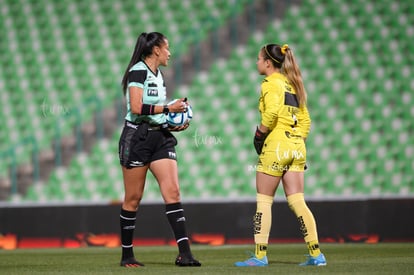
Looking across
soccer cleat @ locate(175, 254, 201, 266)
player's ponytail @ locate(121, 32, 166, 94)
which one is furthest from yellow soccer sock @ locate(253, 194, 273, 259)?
player's ponytail @ locate(121, 32, 166, 94)

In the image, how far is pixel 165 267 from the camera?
6109 mm

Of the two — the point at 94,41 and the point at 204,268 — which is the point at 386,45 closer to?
the point at 94,41

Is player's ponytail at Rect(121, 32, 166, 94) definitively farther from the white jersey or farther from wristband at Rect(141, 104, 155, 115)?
wristband at Rect(141, 104, 155, 115)

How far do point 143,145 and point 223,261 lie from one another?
1.21 meters

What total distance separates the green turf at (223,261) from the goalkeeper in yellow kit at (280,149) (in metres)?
0.22

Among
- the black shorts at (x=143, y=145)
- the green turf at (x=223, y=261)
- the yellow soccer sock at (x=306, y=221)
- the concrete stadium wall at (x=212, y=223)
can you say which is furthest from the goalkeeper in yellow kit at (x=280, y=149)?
the concrete stadium wall at (x=212, y=223)

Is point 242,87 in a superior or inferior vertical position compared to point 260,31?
inferior

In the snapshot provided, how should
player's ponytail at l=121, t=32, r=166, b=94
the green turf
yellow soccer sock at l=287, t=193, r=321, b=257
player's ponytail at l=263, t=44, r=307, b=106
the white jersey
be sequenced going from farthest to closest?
player's ponytail at l=121, t=32, r=166, b=94, the white jersey, player's ponytail at l=263, t=44, r=307, b=106, yellow soccer sock at l=287, t=193, r=321, b=257, the green turf

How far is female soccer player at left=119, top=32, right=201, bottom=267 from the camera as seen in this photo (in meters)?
6.13

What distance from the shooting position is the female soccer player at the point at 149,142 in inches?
241

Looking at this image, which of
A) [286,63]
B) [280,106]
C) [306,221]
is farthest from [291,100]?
[306,221]

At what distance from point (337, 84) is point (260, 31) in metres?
1.63

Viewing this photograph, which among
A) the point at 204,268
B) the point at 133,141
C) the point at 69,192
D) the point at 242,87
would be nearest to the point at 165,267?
the point at 204,268

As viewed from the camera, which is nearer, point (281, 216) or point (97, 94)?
point (281, 216)
